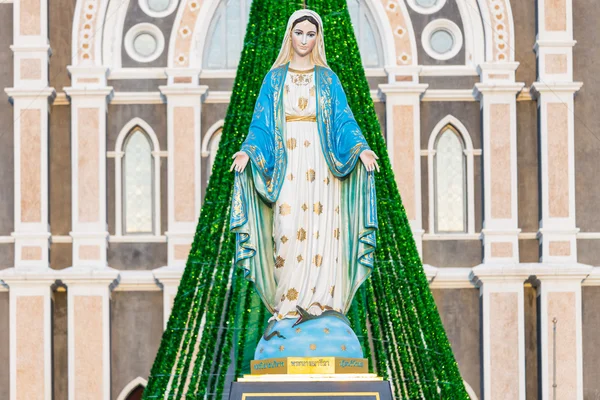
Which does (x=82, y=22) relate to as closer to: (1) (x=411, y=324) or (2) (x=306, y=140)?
(1) (x=411, y=324)

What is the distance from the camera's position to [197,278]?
21.3 meters

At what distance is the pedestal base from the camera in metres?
14.4

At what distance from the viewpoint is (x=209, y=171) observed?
28.9m

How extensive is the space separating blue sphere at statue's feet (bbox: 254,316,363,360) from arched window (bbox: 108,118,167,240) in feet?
46.1

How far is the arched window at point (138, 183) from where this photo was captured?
95.4 ft

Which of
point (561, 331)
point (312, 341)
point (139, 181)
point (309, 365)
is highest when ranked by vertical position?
point (139, 181)

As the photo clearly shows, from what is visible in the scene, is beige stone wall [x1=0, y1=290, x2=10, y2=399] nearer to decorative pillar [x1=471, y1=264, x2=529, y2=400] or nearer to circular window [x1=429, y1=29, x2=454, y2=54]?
decorative pillar [x1=471, y1=264, x2=529, y2=400]

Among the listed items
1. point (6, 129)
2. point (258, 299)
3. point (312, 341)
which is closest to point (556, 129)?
point (6, 129)

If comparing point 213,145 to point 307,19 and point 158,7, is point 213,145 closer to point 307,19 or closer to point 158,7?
point 158,7

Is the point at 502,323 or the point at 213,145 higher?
the point at 213,145

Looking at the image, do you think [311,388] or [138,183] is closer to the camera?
[311,388]

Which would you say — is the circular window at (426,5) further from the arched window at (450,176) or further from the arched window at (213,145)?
the arched window at (213,145)

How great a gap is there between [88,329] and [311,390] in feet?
46.4

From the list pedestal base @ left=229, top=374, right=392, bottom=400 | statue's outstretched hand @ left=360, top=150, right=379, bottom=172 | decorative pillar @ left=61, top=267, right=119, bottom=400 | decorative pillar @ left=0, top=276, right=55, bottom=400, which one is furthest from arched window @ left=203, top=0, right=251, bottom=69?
pedestal base @ left=229, top=374, right=392, bottom=400
